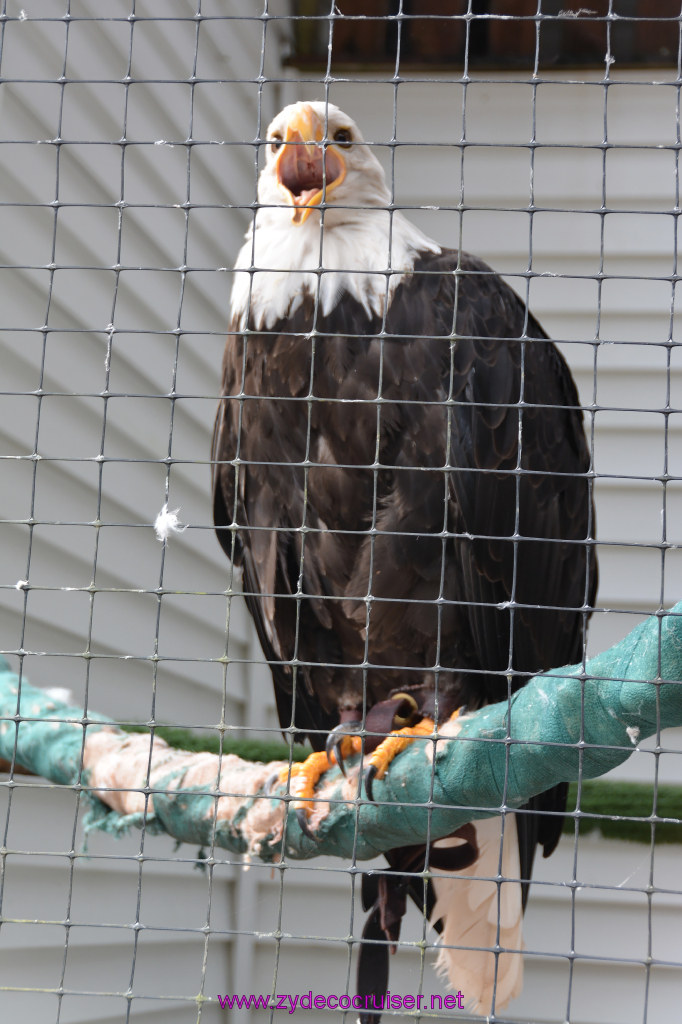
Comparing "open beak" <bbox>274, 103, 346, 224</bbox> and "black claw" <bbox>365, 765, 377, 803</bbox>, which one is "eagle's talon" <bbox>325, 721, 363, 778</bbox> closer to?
"black claw" <bbox>365, 765, 377, 803</bbox>

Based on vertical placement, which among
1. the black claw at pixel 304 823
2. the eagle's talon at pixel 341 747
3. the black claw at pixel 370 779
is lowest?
the black claw at pixel 304 823

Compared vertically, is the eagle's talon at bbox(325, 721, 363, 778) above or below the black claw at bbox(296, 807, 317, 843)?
above

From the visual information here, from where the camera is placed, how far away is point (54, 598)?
2.32 m

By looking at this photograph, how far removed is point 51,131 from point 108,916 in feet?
6.42

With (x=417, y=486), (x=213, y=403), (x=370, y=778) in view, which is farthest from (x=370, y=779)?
(x=213, y=403)

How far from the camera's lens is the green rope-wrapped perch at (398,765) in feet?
→ 3.99

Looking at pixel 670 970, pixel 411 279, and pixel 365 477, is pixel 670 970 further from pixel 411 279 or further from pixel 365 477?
pixel 411 279

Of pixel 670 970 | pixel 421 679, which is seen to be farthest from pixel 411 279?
pixel 670 970

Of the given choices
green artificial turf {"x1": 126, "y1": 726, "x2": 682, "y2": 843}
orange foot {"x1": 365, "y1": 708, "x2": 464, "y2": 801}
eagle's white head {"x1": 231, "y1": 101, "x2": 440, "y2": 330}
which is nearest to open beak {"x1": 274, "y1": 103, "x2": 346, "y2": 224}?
eagle's white head {"x1": 231, "y1": 101, "x2": 440, "y2": 330}

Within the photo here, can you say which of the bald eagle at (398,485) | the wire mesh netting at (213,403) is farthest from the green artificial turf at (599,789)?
the bald eagle at (398,485)

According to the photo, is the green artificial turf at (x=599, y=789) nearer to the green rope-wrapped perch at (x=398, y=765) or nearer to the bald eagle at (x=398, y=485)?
the bald eagle at (x=398, y=485)

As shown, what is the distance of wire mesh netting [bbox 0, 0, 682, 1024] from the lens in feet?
7.29

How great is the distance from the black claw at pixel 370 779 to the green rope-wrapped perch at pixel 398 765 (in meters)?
0.01

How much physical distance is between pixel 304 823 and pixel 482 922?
83 cm
